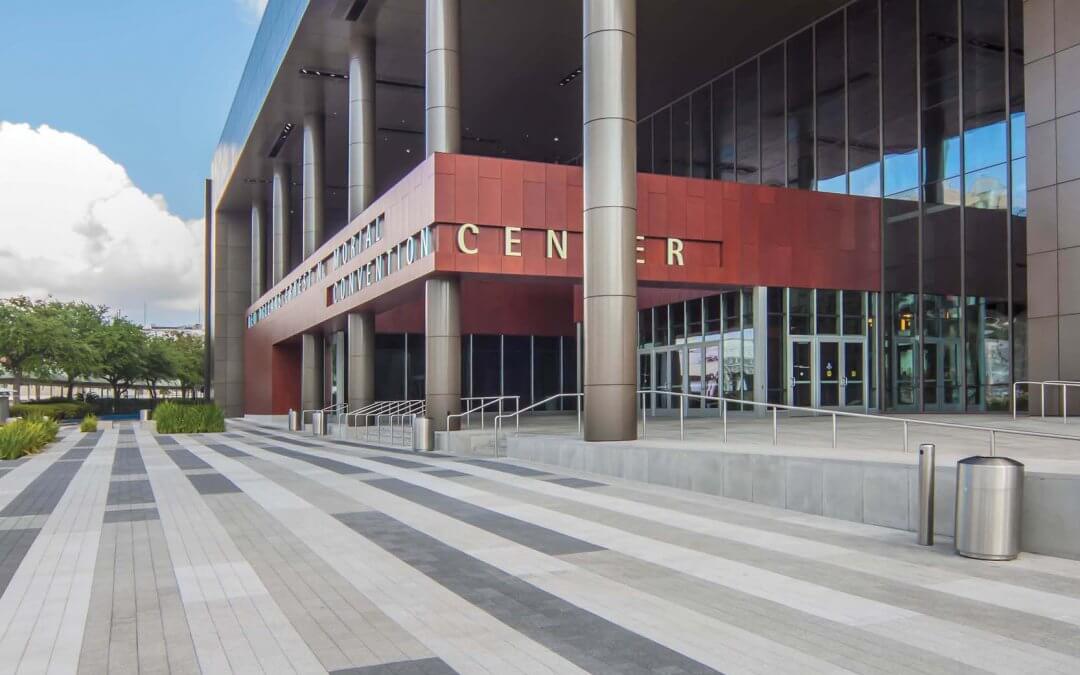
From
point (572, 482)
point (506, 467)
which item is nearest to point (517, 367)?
point (506, 467)

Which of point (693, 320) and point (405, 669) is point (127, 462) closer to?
point (405, 669)

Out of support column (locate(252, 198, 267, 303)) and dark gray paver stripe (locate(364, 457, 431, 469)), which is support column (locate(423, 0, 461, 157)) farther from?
support column (locate(252, 198, 267, 303))

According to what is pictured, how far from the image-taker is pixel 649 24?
1154 inches

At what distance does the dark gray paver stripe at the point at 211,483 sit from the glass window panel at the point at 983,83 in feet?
71.0

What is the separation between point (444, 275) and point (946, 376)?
15379mm

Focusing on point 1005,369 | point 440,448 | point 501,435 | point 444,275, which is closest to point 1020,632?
point 501,435

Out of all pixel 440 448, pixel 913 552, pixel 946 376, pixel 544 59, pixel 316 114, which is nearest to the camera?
pixel 913 552

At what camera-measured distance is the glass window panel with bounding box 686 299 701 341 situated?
97.9 ft

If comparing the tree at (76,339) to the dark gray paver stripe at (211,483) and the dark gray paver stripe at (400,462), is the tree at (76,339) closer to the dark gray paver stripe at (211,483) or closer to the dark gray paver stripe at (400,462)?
the dark gray paver stripe at (400,462)

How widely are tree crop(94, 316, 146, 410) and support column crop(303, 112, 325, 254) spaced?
28722 mm

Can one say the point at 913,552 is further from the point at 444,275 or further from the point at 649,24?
the point at 649,24

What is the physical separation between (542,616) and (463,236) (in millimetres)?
17809

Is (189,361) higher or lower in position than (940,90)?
lower

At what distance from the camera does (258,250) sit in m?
60.3
